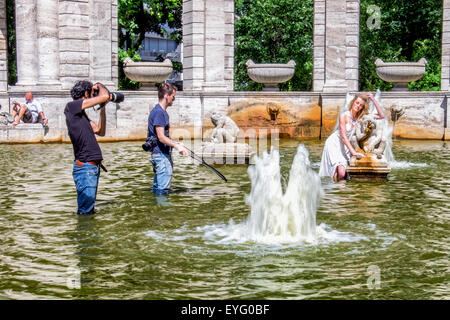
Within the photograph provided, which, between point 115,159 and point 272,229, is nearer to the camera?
point 272,229

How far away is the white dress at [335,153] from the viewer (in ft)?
41.1

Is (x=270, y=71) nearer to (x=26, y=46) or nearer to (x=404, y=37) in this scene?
(x=26, y=46)

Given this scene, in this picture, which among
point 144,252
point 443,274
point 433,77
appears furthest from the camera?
point 433,77

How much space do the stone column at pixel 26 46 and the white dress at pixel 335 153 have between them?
39.8 ft

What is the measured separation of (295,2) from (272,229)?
3383cm

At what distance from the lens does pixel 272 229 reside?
25.9ft

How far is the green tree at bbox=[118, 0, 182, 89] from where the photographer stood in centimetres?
3441

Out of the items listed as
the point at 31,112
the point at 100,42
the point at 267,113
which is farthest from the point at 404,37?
the point at 31,112

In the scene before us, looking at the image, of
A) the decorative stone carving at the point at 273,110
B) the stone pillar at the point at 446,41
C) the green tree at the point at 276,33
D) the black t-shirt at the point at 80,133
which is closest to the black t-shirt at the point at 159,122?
the black t-shirt at the point at 80,133

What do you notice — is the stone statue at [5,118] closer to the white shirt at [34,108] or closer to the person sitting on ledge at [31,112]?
the person sitting on ledge at [31,112]

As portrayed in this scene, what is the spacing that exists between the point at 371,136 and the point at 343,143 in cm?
55

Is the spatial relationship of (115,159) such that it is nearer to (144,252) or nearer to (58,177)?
(58,177)

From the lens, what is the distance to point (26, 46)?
22.0 m
